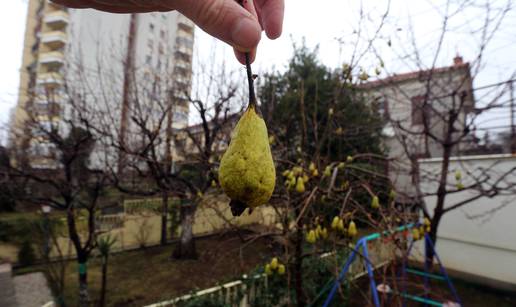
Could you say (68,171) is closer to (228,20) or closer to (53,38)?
(228,20)

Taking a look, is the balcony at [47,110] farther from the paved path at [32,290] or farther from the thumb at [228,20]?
the thumb at [228,20]

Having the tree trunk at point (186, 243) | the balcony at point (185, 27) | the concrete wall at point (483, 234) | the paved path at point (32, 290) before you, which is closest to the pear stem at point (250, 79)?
the concrete wall at point (483, 234)

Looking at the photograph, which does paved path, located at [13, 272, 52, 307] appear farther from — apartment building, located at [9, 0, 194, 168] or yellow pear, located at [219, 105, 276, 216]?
yellow pear, located at [219, 105, 276, 216]

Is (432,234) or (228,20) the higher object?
(228,20)

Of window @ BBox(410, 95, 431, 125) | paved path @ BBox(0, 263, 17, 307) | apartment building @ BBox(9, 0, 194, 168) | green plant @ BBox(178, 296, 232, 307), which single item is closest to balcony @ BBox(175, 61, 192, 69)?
apartment building @ BBox(9, 0, 194, 168)

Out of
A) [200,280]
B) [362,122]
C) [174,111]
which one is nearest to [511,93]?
[362,122]

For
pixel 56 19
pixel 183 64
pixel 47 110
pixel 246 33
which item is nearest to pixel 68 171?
pixel 47 110
